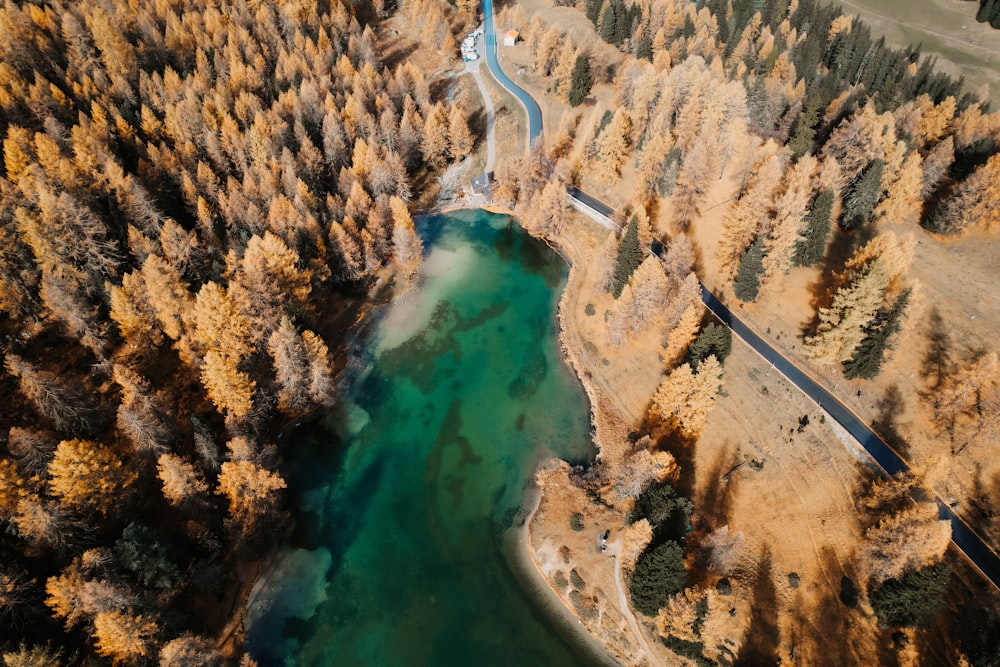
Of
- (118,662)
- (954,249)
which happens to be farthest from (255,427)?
(954,249)

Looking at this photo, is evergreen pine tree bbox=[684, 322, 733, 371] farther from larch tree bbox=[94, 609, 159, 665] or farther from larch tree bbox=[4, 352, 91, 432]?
larch tree bbox=[4, 352, 91, 432]

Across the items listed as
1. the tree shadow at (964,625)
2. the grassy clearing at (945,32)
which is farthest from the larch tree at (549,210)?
the grassy clearing at (945,32)

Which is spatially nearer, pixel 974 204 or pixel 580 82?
pixel 974 204

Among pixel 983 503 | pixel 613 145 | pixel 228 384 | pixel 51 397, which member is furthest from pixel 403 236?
pixel 983 503

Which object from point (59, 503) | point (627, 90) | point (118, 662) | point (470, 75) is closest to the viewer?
point (118, 662)

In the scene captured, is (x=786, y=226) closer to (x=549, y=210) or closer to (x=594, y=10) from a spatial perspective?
(x=549, y=210)

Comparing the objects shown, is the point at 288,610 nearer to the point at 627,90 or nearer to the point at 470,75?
the point at 627,90
